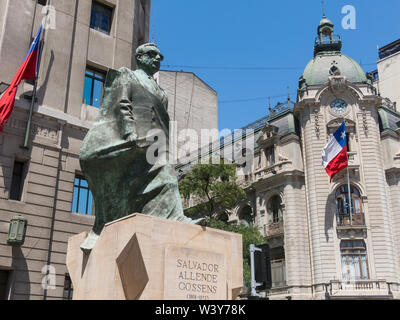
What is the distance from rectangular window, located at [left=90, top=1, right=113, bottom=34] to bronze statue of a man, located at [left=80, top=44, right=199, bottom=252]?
16.5 meters

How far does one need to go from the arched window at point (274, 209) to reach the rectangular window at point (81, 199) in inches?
833

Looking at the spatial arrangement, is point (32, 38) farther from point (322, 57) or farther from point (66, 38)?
point (322, 57)

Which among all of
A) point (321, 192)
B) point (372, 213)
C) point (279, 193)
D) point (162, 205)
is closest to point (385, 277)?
point (372, 213)

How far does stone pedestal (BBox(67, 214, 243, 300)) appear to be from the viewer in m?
6.09

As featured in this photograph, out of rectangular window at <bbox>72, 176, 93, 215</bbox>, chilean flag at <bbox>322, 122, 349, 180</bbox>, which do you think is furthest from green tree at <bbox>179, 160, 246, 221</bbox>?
rectangular window at <bbox>72, 176, 93, 215</bbox>

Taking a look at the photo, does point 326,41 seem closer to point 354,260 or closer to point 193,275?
point 354,260

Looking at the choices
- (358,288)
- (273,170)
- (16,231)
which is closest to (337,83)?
(273,170)

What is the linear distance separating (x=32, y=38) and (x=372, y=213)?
26947 millimetres

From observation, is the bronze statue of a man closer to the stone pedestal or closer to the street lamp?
the stone pedestal

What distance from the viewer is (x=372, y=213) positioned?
113 feet

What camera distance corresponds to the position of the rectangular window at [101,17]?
75.1 ft

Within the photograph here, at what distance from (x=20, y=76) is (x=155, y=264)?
14.1 metres

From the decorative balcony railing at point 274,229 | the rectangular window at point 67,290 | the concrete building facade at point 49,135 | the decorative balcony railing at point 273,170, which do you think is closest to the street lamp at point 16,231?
the concrete building facade at point 49,135

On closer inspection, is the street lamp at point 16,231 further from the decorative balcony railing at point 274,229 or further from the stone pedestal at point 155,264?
the decorative balcony railing at point 274,229
